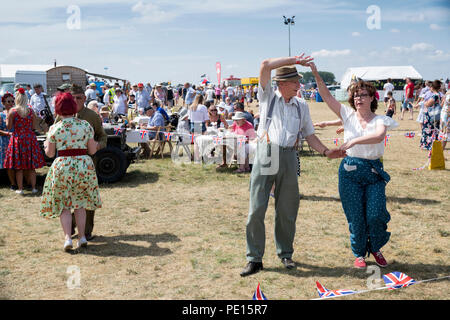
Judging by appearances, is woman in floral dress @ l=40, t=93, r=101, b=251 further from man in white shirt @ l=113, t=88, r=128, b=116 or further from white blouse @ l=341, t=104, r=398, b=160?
man in white shirt @ l=113, t=88, r=128, b=116

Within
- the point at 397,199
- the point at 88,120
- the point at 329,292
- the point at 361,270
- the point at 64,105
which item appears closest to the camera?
the point at 329,292

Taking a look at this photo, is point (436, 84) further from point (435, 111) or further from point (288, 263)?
point (288, 263)

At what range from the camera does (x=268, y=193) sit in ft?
13.4

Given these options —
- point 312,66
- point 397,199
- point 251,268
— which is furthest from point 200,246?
point 397,199

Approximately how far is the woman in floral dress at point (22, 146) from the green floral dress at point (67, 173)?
3.10 metres

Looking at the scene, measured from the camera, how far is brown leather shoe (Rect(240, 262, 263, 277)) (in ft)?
13.6

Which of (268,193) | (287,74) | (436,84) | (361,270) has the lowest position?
(361,270)

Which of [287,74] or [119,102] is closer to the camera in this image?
[287,74]

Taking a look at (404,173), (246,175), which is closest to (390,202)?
(404,173)

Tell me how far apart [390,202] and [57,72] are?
31.6m

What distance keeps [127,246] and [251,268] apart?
1.67 metres

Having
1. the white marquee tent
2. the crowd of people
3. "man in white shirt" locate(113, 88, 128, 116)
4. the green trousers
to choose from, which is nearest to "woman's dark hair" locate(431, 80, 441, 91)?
the crowd of people

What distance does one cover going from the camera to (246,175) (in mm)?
9203
